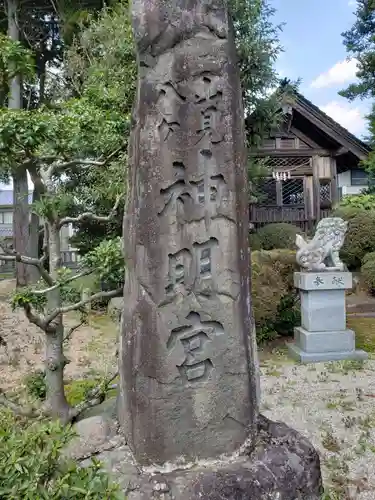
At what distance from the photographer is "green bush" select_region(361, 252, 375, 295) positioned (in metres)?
12.7

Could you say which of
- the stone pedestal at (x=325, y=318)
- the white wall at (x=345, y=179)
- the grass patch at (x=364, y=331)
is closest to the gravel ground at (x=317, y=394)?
the stone pedestal at (x=325, y=318)

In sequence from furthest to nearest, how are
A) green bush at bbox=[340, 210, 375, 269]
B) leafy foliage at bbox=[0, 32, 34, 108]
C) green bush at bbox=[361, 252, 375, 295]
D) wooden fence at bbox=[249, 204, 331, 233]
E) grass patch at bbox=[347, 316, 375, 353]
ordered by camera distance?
wooden fence at bbox=[249, 204, 331, 233]
green bush at bbox=[340, 210, 375, 269]
green bush at bbox=[361, 252, 375, 295]
grass patch at bbox=[347, 316, 375, 353]
leafy foliage at bbox=[0, 32, 34, 108]

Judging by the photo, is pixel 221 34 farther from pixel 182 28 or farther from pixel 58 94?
pixel 58 94

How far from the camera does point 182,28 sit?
245 cm

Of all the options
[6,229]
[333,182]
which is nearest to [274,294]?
[333,182]

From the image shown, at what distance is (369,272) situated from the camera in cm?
1280

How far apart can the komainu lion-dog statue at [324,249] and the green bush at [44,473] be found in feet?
21.7

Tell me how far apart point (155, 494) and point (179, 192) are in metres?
1.57

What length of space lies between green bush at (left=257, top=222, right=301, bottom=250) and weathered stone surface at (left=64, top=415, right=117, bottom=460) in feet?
38.6

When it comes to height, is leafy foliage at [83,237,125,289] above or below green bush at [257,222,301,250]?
below

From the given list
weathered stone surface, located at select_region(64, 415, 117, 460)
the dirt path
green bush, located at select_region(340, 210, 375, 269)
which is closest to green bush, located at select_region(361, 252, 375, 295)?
green bush, located at select_region(340, 210, 375, 269)

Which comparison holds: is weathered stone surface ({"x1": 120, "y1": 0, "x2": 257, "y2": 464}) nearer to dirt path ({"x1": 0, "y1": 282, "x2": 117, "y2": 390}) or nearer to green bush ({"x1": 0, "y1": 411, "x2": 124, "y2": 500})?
green bush ({"x1": 0, "y1": 411, "x2": 124, "y2": 500})

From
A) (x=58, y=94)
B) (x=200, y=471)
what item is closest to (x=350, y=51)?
(x=58, y=94)

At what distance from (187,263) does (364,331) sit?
27.2 feet
